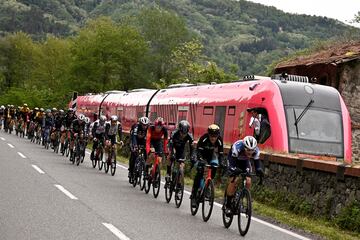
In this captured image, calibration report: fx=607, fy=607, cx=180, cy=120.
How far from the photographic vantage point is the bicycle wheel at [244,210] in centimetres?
895

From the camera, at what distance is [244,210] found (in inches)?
358

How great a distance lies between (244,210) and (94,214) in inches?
98.4

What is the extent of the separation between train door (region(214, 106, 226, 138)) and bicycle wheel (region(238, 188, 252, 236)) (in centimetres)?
1171

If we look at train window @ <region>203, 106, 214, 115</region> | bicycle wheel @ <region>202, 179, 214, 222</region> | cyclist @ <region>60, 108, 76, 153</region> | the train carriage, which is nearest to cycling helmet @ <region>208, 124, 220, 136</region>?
bicycle wheel @ <region>202, 179, 214, 222</region>

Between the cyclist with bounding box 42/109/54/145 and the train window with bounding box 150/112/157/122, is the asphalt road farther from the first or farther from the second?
the train window with bounding box 150/112/157/122

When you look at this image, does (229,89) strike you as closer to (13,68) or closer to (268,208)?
(268,208)

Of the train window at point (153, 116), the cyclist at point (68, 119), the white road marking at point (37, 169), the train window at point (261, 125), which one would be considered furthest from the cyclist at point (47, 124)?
the train window at point (261, 125)

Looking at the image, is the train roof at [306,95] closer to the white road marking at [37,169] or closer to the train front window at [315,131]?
Answer: the train front window at [315,131]

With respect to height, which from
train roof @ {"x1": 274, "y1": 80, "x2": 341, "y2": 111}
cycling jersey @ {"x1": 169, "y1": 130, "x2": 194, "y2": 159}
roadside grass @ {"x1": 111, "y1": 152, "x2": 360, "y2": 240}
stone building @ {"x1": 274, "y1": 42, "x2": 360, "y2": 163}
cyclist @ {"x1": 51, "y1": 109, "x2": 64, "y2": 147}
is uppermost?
stone building @ {"x1": 274, "y1": 42, "x2": 360, "y2": 163}

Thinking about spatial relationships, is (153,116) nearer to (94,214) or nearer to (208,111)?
(208,111)

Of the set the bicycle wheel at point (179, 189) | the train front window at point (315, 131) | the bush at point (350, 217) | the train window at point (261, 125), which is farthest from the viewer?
the train window at point (261, 125)

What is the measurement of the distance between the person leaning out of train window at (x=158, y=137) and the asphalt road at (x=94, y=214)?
102 cm

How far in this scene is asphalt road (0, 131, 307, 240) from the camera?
830 centimetres

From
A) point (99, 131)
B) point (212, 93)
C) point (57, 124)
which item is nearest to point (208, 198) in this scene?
point (99, 131)
